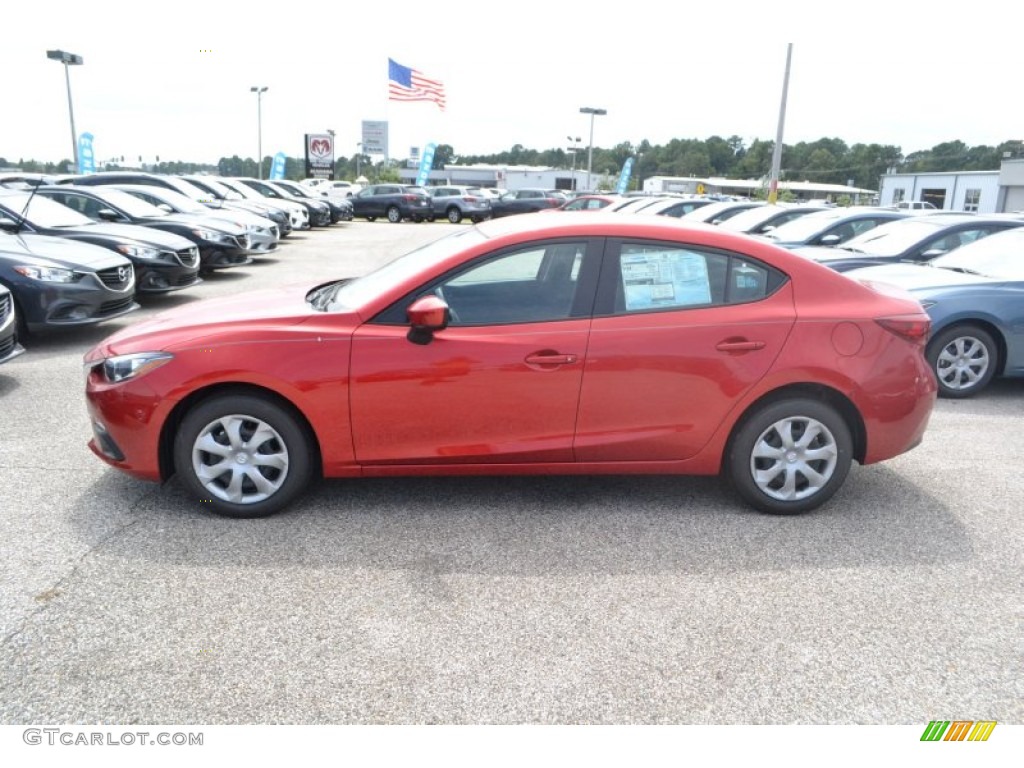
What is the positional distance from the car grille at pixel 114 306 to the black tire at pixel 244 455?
462cm

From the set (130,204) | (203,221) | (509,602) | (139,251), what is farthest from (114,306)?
(509,602)

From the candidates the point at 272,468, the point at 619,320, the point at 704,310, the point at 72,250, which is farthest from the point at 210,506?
the point at 72,250

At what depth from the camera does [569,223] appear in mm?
4312

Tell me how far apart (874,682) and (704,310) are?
194cm

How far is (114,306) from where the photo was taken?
8.20 metres

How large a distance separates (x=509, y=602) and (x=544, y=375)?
1.15 m

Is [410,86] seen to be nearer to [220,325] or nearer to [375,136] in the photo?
[375,136]

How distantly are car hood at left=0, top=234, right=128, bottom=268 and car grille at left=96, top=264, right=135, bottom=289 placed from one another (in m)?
0.06

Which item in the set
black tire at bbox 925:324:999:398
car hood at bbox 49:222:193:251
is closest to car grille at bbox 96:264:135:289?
car hood at bbox 49:222:193:251

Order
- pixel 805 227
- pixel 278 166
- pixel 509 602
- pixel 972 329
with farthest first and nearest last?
pixel 278 166
pixel 805 227
pixel 972 329
pixel 509 602

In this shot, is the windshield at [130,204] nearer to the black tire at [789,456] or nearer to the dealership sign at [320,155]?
the black tire at [789,456]

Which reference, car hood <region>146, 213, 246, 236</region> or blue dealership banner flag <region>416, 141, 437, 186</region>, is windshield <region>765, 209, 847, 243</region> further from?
blue dealership banner flag <region>416, 141, 437, 186</region>

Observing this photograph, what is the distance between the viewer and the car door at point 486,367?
400 cm

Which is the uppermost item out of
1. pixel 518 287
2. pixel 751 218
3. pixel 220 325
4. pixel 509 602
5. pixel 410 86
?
pixel 410 86
